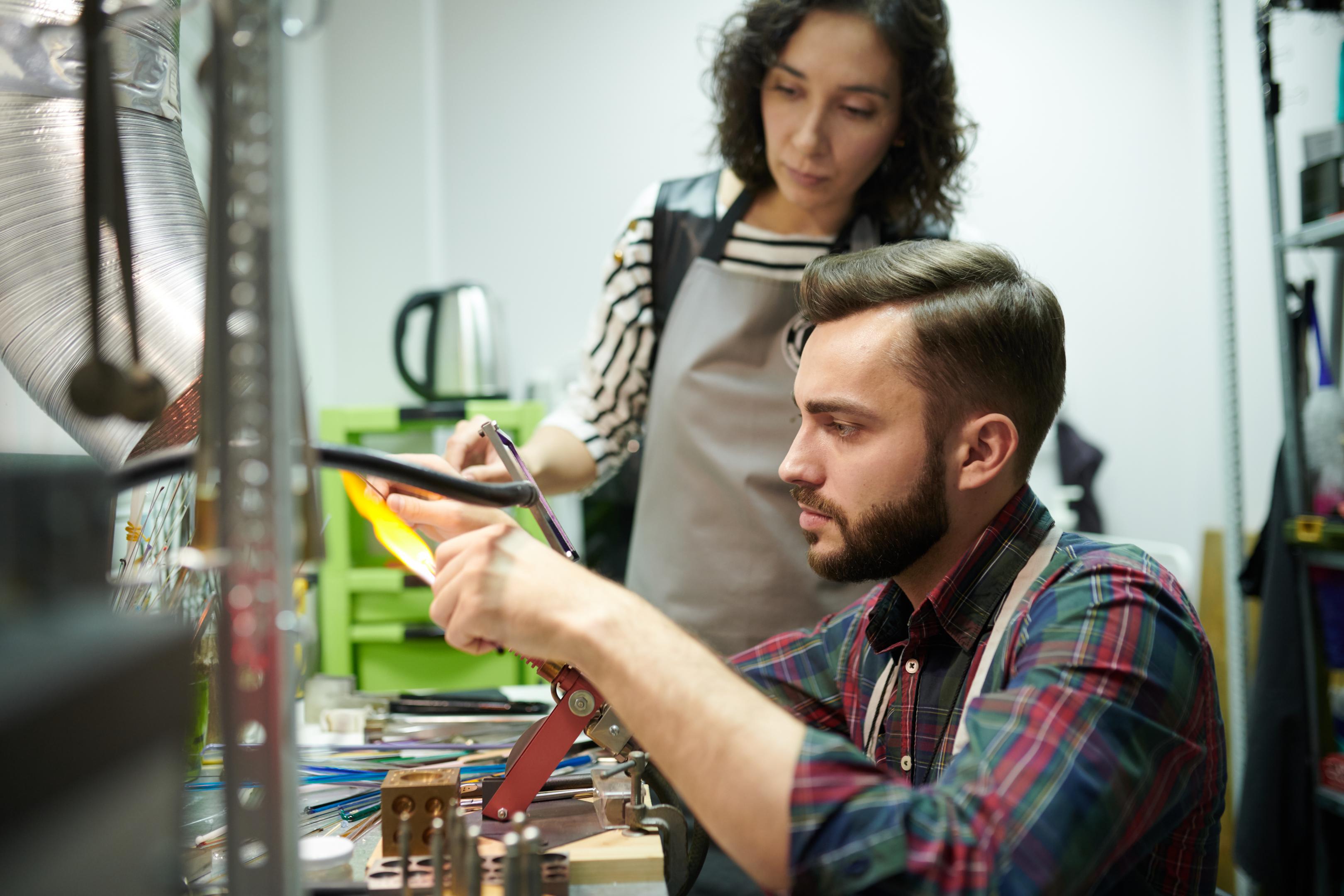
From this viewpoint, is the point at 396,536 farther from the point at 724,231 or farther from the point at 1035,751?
the point at 724,231

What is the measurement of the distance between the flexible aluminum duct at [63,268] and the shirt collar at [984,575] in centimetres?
68

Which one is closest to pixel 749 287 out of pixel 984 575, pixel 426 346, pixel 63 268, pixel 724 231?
pixel 724 231

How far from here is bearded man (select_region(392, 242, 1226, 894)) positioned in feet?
2.09

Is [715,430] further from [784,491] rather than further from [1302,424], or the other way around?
[1302,424]

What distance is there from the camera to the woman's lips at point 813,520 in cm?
101

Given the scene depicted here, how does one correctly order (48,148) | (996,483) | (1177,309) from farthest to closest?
1. (1177,309)
2. (996,483)
3. (48,148)

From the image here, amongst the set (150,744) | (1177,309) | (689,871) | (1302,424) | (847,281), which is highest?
(1177,309)

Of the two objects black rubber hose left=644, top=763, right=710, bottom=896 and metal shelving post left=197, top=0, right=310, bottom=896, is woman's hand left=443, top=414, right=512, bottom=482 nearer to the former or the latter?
black rubber hose left=644, top=763, right=710, bottom=896

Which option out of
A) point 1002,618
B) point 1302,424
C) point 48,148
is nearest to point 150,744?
point 48,148

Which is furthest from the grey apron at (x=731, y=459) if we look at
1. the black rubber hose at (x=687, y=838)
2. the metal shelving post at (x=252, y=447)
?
the metal shelving post at (x=252, y=447)

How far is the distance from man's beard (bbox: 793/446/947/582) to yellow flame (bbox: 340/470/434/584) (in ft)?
1.32

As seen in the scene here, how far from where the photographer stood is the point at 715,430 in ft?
4.80

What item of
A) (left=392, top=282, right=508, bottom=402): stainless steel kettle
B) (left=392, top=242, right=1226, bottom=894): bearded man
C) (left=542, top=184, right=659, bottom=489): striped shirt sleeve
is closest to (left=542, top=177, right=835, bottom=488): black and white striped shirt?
(left=542, top=184, right=659, bottom=489): striped shirt sleeve

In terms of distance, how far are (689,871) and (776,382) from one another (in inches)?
29.2
